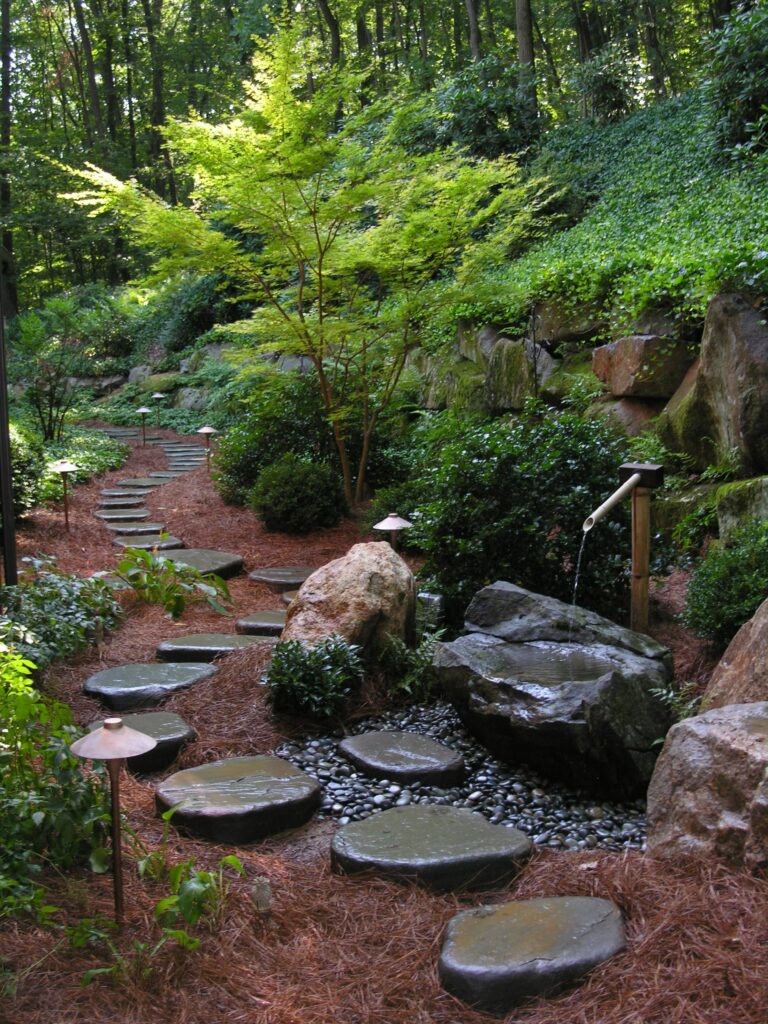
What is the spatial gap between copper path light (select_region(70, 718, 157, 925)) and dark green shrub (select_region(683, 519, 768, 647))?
Answer: 9.51 feet

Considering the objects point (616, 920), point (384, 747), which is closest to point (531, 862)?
point (616, 920)

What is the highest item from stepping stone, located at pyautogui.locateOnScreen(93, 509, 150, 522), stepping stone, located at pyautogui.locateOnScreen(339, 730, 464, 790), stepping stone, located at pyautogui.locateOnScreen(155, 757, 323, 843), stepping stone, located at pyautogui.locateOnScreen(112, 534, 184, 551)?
stepping stone, located at pyautogui.locateOnScreen(93, 509, 150, 522)

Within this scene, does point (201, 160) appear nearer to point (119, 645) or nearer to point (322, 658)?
point (119, 645)

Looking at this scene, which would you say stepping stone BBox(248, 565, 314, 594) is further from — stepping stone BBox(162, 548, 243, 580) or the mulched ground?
the mulched ground

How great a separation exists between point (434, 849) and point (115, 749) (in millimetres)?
1146

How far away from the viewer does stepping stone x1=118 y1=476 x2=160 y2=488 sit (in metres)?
10.3

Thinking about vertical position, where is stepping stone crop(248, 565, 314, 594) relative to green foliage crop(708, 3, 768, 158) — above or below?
below

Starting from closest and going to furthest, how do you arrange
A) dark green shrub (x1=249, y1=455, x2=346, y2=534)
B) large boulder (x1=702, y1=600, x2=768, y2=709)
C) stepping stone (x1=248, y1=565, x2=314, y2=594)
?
large boulder (x1=702, y1=600, x2=768, y2=709), stepping stone (x1=248, y1=565, x2=314, y2=594), dark green shrub (x1=249, y1=455, x2=346, y2=534)

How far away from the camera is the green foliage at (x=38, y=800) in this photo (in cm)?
260

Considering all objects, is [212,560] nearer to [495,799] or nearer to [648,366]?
[648,366]

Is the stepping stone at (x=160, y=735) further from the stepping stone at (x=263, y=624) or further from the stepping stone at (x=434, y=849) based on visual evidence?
the stepping stone at (x=263, y=624)

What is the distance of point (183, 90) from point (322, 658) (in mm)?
25965

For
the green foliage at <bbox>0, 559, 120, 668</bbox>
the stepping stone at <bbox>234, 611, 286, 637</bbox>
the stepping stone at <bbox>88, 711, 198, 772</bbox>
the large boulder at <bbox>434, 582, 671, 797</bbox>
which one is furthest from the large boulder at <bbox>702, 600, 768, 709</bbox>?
the green foliage at <bbox>0, 559, 120, 668</bbox>

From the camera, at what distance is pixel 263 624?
5.32 meters
